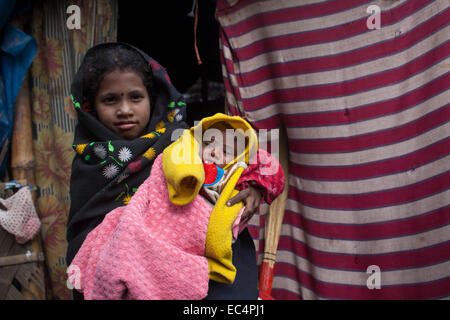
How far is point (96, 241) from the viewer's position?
89 cm

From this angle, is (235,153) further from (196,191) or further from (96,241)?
(96,241)

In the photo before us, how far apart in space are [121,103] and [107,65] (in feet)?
0.54

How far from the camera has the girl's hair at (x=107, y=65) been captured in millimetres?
1158

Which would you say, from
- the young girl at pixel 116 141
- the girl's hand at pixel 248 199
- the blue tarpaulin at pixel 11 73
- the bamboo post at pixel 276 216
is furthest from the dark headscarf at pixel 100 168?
the blue tarpaulin at pixel 11 73

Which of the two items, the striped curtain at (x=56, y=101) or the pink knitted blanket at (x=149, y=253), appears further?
the striped curtain at (x=56, y=101)

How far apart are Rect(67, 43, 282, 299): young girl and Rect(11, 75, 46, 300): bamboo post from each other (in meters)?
0.88

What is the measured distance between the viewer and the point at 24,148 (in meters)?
1.82

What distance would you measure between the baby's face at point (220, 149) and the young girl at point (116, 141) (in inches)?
5.2

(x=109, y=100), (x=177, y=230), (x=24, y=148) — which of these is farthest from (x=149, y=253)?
(x=24, y=148)

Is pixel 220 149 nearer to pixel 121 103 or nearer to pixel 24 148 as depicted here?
pixel 121 103

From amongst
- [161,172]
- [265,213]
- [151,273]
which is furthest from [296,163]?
[151,273]

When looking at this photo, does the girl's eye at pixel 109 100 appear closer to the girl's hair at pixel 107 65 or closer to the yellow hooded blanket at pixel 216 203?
the girl's hair at pixel 107 65

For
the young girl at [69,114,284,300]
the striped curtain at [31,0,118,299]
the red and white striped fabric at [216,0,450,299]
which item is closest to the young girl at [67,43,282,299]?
the young girl at [69,114,284,300]

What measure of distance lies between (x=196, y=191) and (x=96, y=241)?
0.34 meters
